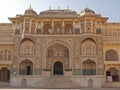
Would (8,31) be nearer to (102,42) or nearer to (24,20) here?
(24,20)

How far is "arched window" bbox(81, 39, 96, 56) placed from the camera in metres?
32.2

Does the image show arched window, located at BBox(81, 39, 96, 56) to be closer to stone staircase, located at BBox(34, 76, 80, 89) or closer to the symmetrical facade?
the symmetrical facade

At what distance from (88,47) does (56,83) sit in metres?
7.49

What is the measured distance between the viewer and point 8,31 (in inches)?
1383

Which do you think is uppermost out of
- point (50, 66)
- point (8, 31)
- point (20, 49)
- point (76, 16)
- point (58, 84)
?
point (76, 16)

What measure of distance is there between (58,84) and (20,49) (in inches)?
329

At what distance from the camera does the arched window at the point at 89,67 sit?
105 feet

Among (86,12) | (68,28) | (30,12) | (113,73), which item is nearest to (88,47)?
(68,28)

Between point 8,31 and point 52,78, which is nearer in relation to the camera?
point 52,78

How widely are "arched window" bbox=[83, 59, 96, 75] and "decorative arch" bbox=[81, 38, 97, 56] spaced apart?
131 cm

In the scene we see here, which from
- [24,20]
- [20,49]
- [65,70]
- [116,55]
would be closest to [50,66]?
[65,70]

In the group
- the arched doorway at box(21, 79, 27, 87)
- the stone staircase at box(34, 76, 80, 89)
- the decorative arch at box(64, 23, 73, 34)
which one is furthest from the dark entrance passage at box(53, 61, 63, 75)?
the decorative arch at box(64, 23, 73, 34)

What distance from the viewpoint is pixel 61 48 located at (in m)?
33.8

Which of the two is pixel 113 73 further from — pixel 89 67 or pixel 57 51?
pixel 57 51
